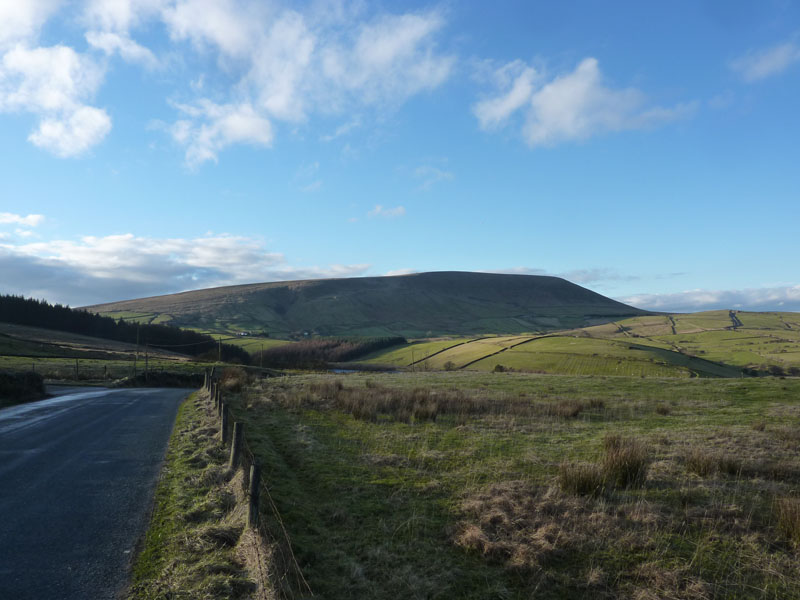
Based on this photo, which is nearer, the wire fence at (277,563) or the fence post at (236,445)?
the wire fence at (277,563)

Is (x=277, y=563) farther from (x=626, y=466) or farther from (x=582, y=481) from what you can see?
(x=626, y=466)

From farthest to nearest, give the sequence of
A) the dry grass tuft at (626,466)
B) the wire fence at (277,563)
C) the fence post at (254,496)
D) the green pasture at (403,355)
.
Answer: the green pasture at (403,355)
the dry grass tuft at (626,466)
the fence post at (254,496)
the wire fence at (277,563)

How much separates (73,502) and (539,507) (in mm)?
9441

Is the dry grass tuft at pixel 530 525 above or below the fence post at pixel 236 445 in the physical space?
below

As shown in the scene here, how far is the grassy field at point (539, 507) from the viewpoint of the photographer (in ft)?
22.5

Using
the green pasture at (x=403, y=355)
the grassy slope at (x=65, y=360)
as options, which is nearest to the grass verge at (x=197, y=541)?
the grassy slope at (x=65, y=360)

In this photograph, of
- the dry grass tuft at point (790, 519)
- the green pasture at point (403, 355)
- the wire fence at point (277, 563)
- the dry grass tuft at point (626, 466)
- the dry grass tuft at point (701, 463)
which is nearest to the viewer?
the wire fence at point (277, 563)

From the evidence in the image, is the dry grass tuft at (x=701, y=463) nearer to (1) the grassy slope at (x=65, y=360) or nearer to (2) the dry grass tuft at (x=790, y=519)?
(2) the dry grass tuft at (x=790, y=519)

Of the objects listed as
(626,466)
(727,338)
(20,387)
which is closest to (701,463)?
(626,466)

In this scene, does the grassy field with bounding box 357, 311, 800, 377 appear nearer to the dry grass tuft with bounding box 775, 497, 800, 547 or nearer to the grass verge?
the dry grass tuft with bounding box 775, 497, 800, 547

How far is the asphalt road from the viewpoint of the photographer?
680 centimetres

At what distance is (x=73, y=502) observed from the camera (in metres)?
10.0

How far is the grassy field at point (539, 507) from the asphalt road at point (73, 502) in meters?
2.76

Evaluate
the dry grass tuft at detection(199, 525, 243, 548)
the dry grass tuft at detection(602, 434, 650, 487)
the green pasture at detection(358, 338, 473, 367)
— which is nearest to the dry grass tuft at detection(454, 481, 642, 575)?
the dry grass tuft at detection(602, 434, 650, 487)
